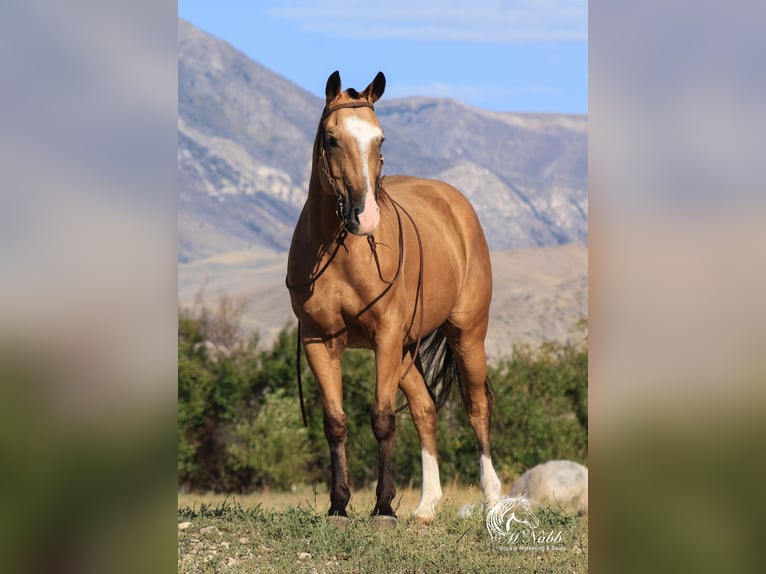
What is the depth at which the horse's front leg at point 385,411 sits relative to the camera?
5988mm

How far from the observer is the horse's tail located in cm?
751

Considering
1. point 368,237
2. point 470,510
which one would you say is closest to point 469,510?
point 470,510

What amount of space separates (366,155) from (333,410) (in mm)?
1759

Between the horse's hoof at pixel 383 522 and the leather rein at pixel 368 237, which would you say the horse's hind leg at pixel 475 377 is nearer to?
the leather rein at pixel 368 237

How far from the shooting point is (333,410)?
6098 millimetres

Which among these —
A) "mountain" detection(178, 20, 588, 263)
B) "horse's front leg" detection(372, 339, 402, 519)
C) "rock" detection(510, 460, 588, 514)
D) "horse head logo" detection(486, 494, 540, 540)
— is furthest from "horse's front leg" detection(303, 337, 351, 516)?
"mountain" detection(178, 20, 588, 263)

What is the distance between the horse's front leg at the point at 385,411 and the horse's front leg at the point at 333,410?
0.22m

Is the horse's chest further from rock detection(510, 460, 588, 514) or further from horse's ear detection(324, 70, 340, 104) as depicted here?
rock detection(510, 460, 588, 514)

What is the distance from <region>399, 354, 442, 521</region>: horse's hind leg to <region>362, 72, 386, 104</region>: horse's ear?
212 cm

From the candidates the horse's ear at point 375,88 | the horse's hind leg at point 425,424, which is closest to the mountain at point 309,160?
the horse's hind leg at point 425,424
